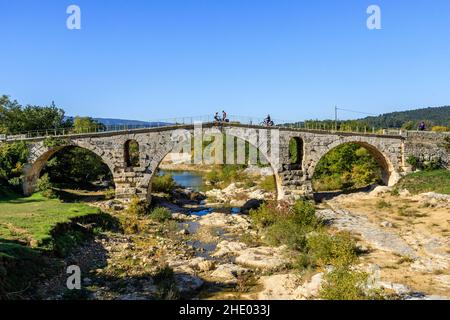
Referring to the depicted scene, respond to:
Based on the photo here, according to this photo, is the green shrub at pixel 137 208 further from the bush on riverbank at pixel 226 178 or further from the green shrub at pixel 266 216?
the bush on riverbank at pixel 226 178

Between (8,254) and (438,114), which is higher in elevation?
(438,114)

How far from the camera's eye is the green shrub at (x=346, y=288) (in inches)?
539

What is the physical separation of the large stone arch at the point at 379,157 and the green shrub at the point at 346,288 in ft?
76.2

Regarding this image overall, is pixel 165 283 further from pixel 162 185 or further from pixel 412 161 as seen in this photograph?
pixel 412 161

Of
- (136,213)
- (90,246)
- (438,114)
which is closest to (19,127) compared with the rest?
(136,213)

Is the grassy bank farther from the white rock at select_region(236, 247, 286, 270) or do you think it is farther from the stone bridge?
the white rock at select_region(236, 247, 286, 270)

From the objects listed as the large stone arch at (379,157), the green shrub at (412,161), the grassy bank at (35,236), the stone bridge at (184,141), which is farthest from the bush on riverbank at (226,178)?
the grassy bank at (35,236)

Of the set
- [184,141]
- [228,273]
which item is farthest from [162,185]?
[228,273]

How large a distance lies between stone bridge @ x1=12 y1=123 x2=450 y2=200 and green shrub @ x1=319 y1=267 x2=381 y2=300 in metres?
22.1

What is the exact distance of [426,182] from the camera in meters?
37.8
